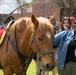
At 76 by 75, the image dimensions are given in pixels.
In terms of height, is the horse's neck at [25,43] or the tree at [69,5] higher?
the horse's neck at [25,43]

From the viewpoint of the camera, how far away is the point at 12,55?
5.37 m

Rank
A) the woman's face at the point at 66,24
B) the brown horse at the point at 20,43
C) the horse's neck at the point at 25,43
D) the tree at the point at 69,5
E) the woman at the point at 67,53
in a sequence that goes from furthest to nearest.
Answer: the tree at the point at 69,5
the woman's face at the point at 66,24
the horse's neck at the point at 25,43
the woman at the point at 67,53
the brown horse at the point at 20,43

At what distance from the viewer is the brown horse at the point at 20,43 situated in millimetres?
4938

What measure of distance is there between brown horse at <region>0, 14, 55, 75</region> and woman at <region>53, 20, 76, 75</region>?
41 cm

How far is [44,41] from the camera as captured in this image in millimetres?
4832

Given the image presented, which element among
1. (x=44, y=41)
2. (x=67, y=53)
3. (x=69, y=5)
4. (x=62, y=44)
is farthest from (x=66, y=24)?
(x=69, y=5)

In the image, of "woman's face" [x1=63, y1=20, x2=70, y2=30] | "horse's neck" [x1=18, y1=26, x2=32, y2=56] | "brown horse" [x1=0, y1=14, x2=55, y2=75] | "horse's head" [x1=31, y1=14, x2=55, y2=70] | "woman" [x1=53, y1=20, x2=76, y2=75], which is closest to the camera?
"horse's head" [x1=31, y1=14, x2=55, y2=70]

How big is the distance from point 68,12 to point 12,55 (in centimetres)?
2704

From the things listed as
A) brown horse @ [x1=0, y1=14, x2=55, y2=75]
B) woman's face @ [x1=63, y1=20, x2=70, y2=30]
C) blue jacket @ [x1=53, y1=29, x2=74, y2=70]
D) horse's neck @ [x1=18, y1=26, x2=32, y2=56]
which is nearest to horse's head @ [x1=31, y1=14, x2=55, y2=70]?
brown horse @ [x1=0, y1=14, x2=55, y2=75]

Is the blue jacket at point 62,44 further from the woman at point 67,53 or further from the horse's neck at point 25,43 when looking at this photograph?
the horse's neck at point 25,43

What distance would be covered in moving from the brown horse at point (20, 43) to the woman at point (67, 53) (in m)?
0.41

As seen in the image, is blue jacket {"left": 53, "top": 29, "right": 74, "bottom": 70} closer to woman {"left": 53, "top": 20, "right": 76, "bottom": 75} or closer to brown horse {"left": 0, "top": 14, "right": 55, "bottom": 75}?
woman {"left": 53, "top": 20, "right": 76, "bottom": 75}

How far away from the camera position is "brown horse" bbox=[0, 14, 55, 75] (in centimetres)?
494

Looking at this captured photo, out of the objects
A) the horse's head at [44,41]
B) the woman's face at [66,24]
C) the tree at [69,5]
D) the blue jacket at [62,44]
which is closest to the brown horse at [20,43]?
the horse's head at [44,41]
